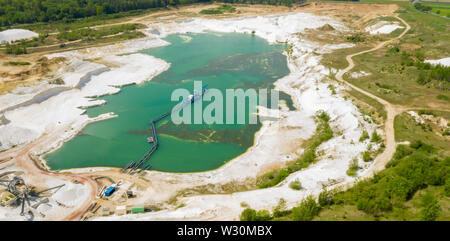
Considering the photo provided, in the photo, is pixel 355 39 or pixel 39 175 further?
pixel 355 39

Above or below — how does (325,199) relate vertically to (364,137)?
below

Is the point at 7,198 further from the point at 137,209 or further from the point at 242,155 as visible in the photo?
the point at 242,155

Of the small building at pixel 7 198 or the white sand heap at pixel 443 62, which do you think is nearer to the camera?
the small building at pixel 7 198

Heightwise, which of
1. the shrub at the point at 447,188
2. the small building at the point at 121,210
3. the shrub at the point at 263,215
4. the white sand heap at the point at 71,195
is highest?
the shrub at the point at 447,188

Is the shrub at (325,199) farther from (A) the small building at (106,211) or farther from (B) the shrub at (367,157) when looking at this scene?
(A) the small building at (106,211)

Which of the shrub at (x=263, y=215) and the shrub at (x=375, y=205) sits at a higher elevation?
the shrub at (x=375, y=205)

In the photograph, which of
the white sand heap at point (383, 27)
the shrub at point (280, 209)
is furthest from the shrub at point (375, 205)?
the white sand heap at point (383, 27)

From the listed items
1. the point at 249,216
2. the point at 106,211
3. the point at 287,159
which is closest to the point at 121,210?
the point at 106,211
